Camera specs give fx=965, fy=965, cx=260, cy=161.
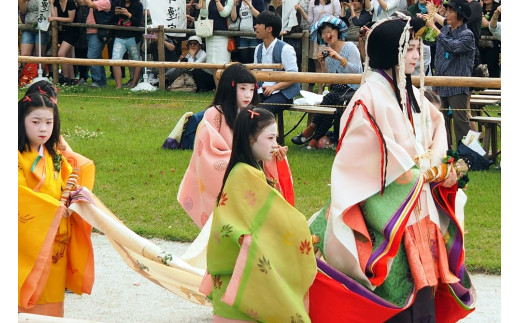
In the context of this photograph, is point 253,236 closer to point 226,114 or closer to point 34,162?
point 34,162

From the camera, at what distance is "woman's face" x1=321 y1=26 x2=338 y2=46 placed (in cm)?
1069

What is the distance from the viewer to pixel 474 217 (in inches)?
332

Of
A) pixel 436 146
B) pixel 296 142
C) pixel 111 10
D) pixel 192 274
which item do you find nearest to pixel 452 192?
pixel 436 146

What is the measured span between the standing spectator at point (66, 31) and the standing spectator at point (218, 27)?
96.7 inches

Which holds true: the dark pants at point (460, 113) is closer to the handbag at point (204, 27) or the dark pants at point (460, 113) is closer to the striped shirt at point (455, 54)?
the striped shirt at point (455, 54)

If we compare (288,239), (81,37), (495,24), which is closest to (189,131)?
(495,24)

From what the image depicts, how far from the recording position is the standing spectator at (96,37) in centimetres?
1606

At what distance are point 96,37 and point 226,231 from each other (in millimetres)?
12048

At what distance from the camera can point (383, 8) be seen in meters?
13.8

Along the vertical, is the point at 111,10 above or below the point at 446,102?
above

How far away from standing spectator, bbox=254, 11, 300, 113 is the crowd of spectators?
2559 mm

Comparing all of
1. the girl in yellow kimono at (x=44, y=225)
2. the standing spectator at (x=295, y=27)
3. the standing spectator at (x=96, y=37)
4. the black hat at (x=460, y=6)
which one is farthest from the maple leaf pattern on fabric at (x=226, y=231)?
the standing spectator at (x=96, y=37)

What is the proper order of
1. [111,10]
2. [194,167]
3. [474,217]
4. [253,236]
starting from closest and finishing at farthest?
1. [253,236]
2. [194,167]
3. [474,217]
4. [111,10]

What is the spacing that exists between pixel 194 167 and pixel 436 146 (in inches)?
83.5
